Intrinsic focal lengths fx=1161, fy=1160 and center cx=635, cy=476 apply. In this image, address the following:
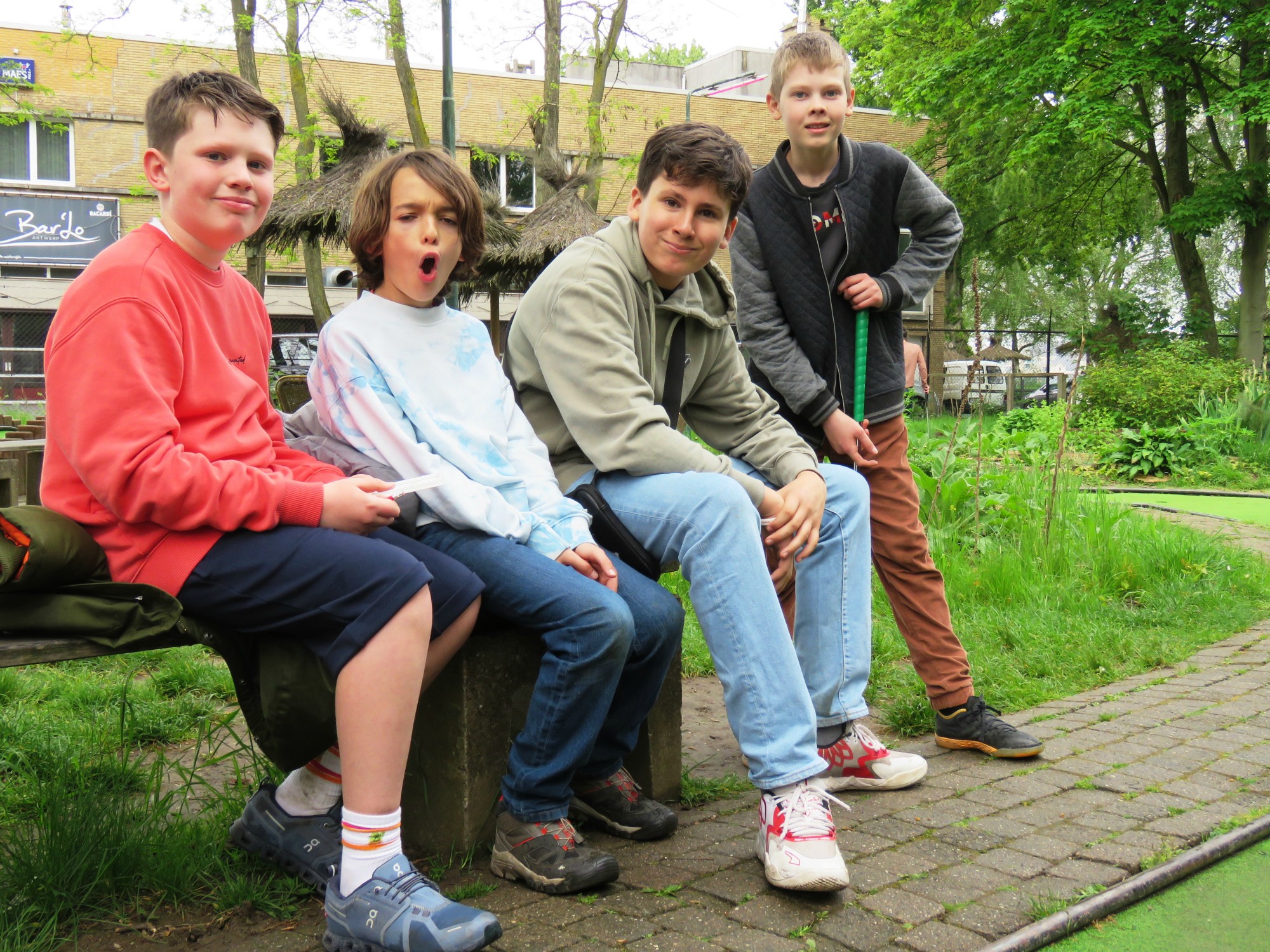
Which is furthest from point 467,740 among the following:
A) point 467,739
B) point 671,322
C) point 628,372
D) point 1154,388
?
point 1154,388

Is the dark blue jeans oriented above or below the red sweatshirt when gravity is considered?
below

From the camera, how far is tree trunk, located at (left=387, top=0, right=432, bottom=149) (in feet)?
49.0

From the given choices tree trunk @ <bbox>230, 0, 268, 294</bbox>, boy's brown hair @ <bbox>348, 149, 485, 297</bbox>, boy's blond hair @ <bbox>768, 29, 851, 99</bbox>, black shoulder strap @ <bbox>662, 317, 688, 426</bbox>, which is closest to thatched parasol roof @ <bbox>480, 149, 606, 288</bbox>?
tree trunk @ <bbox>230, 0, 268, 294</bbox>

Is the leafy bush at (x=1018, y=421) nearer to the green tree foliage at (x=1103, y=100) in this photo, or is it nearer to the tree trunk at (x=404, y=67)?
the green tree foliage at (x=1103, y=100)

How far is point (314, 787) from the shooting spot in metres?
2.55

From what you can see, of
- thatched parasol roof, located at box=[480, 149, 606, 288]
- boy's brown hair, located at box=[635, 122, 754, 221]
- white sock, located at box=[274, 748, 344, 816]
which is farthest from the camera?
thatched parasol roof, located at box=[480, 149, 606, 288]

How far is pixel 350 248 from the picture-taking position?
8.91 ft

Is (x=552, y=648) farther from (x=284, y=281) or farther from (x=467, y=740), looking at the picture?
(x=284, y=281)

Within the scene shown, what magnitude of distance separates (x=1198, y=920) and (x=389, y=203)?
2.39 m

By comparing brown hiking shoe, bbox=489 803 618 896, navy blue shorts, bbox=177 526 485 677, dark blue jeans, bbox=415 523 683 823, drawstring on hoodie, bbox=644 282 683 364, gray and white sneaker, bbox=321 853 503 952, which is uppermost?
drawstring on hoodie, bbox=644 282 683 364

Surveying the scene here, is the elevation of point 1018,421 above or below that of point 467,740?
below

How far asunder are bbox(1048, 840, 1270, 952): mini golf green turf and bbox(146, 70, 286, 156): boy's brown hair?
2.38 meters

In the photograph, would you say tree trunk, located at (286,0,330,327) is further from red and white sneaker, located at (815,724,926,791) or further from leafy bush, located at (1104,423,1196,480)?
red and white sneaker, located at (815,724,926,791)

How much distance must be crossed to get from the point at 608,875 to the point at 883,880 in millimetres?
610
